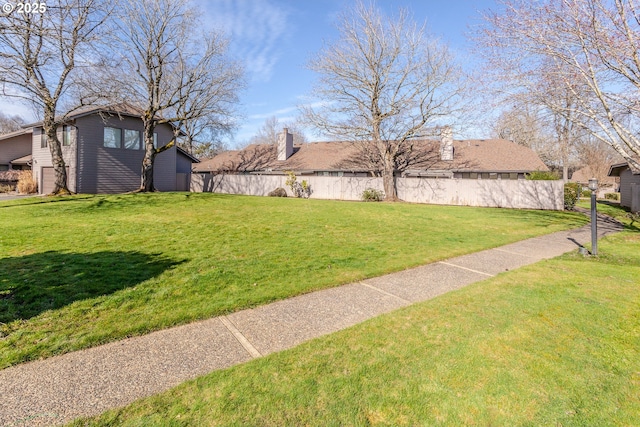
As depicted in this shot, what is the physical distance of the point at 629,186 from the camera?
20984 mm

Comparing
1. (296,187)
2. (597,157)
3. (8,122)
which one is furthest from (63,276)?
(8,122)

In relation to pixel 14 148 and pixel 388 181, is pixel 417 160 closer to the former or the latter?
pixel 388 181

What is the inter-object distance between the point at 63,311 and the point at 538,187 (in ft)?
73.4

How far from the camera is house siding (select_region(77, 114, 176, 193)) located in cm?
1866

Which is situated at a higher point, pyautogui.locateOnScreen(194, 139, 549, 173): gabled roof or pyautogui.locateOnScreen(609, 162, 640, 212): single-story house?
pyautogui.locateOnScreen(194, 139, 549, 173): gabled roof

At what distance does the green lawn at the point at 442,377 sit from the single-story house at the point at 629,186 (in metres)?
20.0

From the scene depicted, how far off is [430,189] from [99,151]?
21443mm

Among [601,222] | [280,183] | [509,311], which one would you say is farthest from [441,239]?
[280,183]

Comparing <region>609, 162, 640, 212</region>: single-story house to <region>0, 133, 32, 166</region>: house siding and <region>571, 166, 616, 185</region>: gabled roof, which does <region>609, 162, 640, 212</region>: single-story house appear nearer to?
<region>571, 166, 616, 185</region>: gabled roof

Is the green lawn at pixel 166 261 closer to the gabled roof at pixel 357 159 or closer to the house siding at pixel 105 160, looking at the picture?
the house siding at pixel 105 160

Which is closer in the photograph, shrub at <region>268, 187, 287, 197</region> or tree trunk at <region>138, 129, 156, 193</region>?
tree trunk at <region>138, 129, 156, 193</region>

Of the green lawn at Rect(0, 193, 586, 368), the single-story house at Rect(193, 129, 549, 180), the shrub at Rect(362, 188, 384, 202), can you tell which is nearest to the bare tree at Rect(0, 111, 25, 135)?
the single-story house at Rect(193, 129, 549, 180)

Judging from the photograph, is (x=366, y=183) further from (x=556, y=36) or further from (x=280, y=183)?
(x=556, y=36)

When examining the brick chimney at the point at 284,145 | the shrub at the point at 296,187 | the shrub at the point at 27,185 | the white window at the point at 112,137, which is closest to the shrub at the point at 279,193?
the shrub at the point at 296,187
